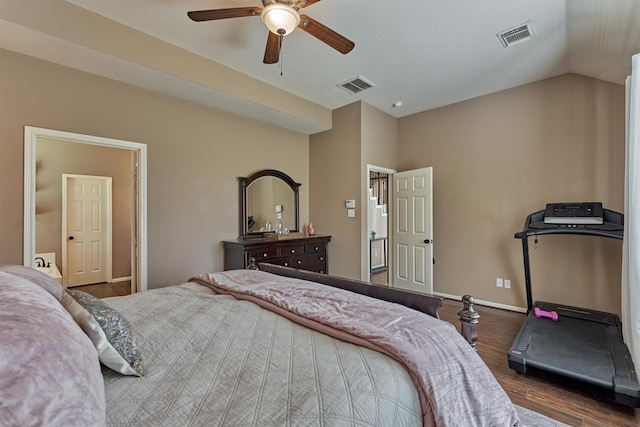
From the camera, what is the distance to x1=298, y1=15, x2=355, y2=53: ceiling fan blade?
2.02 meters

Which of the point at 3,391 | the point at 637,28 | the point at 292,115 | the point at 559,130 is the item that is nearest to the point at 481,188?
the point at 559,130

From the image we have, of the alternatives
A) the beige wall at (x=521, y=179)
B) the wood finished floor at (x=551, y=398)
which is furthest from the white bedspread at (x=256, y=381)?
the beige wall at (x=521, y=179)

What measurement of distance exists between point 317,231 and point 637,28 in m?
4.04

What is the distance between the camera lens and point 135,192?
318 cm

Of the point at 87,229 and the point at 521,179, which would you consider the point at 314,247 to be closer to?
the point at 521,179

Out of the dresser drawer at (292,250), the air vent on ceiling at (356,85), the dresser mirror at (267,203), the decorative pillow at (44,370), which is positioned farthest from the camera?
the dresser mirror at (267,203)

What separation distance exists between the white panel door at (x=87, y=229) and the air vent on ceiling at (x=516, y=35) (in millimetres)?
6375

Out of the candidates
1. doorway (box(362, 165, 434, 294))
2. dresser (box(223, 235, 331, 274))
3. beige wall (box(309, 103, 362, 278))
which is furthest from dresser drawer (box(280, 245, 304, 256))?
doorway (box(362, 165, 434, 294))

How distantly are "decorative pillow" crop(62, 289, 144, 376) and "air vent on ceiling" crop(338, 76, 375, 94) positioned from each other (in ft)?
11.3

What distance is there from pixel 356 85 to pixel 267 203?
6.82 feet

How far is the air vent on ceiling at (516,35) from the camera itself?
Result: 260 cm

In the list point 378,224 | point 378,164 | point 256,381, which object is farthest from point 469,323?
point 378,224

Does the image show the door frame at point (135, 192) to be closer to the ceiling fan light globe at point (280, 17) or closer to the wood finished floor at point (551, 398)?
the ceiling fan light globe at point (280, 17)

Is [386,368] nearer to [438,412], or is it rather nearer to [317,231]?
[438,412]
